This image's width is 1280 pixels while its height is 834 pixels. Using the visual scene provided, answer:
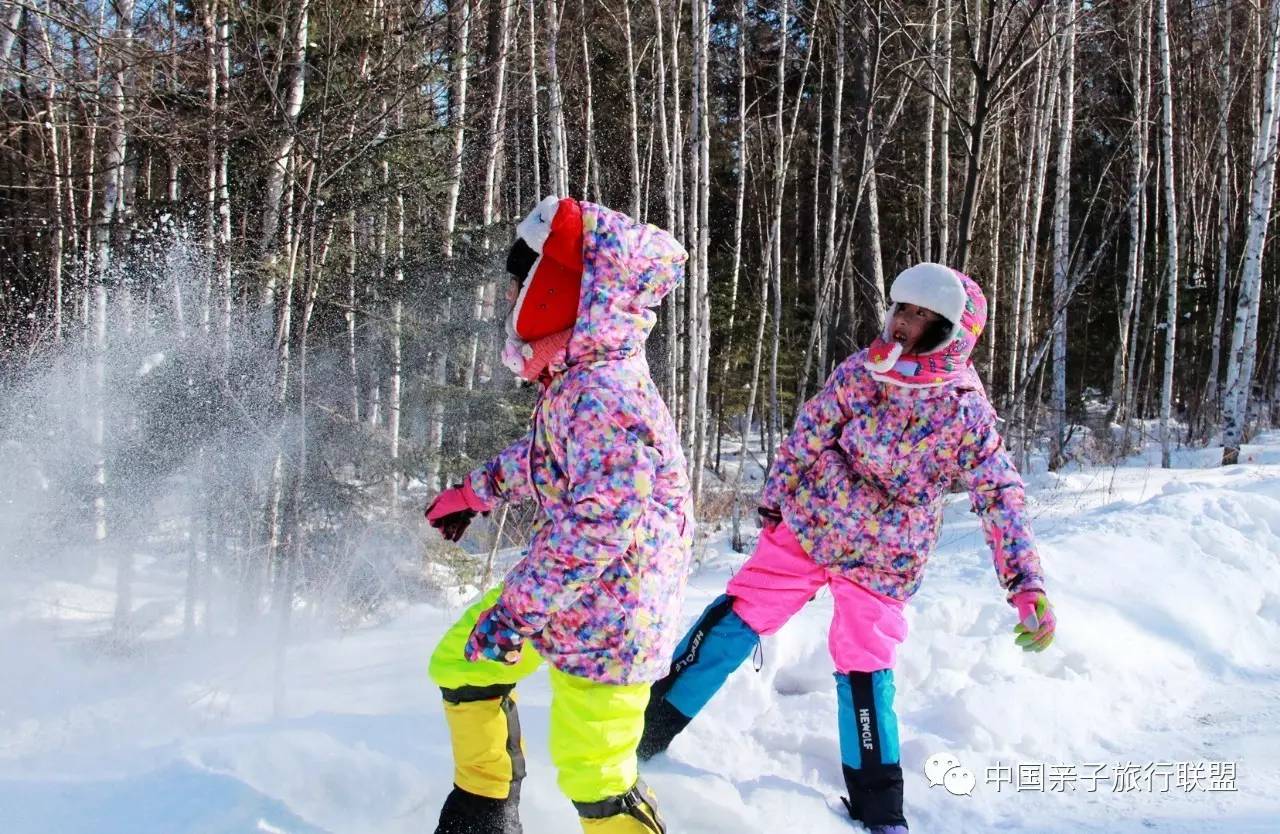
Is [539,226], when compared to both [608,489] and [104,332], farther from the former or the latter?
[104,332]

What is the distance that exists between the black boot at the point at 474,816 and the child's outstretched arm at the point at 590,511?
1.67ft

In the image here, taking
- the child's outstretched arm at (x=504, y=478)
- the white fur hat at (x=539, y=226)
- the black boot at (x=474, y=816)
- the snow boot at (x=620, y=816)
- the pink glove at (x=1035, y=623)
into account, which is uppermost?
the white fur hat at (x=539, y=226)

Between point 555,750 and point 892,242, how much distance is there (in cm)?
2015

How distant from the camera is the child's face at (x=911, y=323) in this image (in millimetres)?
2666

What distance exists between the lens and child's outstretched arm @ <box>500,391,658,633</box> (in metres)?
1.85

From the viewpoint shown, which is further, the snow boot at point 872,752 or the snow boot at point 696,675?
the snow boot at point 696,675

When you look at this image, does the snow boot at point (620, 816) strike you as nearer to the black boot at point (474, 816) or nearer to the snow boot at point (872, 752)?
the black boot at point (474, 816)

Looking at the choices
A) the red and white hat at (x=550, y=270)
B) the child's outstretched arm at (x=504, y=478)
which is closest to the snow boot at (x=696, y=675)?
the child's outstretched arm at (x=504, y=478)

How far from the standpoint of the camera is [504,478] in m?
2.36

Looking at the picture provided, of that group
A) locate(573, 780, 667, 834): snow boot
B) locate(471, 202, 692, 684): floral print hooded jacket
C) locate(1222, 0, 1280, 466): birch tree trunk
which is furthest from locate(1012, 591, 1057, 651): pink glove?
locate(1222, 0, 1280, 466): birch tree trunk

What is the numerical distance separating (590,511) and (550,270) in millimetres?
575

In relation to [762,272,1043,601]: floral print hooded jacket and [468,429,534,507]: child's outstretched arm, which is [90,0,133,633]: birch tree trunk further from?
[762,272,1043,601]: floral print hooded jacket

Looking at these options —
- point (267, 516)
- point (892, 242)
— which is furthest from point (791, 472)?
point (892, 242)

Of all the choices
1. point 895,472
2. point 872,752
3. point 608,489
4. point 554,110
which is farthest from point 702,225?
point 608,489
